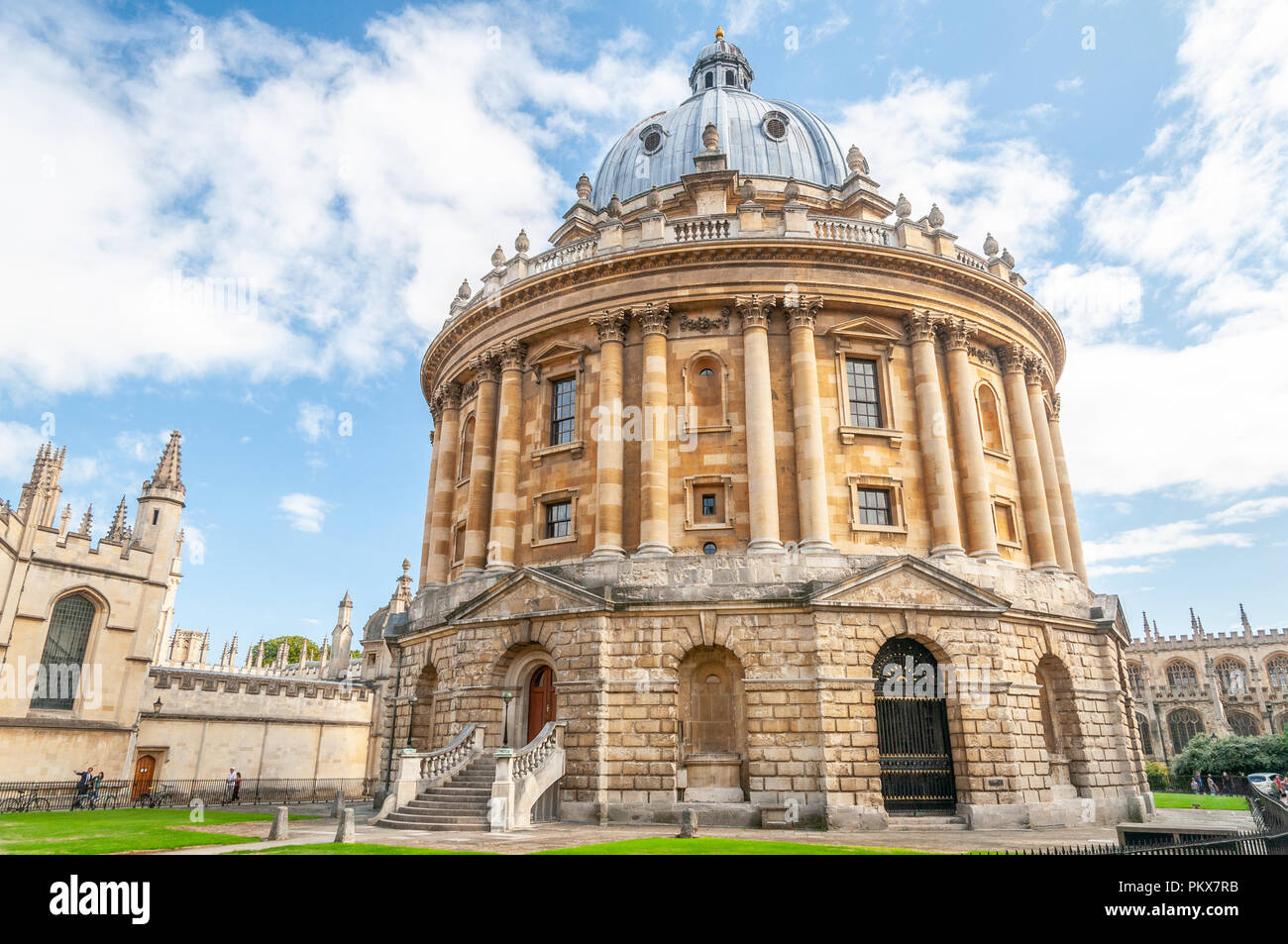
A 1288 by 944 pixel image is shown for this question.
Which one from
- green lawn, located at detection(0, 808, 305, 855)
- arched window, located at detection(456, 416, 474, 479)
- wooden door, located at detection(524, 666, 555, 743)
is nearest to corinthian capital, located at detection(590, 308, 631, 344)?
arched window, located at detection(456, 416, 474, 479)

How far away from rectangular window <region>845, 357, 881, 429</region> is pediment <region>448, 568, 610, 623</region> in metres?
10.7

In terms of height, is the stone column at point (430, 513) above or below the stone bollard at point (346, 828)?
above

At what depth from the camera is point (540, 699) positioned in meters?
25.0

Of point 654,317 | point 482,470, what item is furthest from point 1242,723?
point 482,470

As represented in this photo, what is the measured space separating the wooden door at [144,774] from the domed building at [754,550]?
49.9 ft

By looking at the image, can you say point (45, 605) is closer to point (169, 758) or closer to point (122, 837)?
point (169, 758)

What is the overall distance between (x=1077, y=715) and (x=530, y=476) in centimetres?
1940

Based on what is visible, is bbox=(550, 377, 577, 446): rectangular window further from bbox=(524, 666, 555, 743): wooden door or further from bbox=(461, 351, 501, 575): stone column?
bbox=(524, 666, 555, 743): wooden door

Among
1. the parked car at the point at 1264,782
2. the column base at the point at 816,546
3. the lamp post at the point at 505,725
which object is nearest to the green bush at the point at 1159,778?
the parked car at the point at 1264,782

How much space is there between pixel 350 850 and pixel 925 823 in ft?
47.3

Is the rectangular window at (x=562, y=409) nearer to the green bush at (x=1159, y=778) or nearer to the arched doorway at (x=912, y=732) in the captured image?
the arched doorway at (x=912, y=732)

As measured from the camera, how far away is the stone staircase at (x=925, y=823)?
2055 centimetres

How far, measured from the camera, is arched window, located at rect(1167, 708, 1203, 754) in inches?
2815
